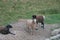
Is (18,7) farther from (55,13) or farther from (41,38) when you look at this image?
(41,38)

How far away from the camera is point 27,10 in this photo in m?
20.9

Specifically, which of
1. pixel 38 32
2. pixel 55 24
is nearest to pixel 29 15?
pixel 55 24

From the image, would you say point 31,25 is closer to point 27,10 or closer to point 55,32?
point 55,32

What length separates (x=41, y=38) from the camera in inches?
554

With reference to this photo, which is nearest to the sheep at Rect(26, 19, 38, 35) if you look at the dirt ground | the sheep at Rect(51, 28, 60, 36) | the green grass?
the dirt ground

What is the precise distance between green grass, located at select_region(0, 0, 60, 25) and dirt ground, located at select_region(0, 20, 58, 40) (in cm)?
120

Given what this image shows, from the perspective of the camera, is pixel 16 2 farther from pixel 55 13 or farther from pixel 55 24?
pixel 55 24

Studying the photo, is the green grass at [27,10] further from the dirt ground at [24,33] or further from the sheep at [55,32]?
the sheep at [55,32]

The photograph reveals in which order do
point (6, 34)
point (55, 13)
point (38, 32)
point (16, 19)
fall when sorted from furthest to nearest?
point (55, 13) → point (16, 19) → point (38, 32) → point (6, 34)

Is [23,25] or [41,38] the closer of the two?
[41,38]

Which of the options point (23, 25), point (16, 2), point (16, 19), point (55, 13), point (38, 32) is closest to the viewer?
point (38, 32)

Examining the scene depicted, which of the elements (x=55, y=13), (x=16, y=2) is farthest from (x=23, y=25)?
(x=16, y=2)

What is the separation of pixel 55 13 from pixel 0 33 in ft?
24.2

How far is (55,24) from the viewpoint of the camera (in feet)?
54.4
